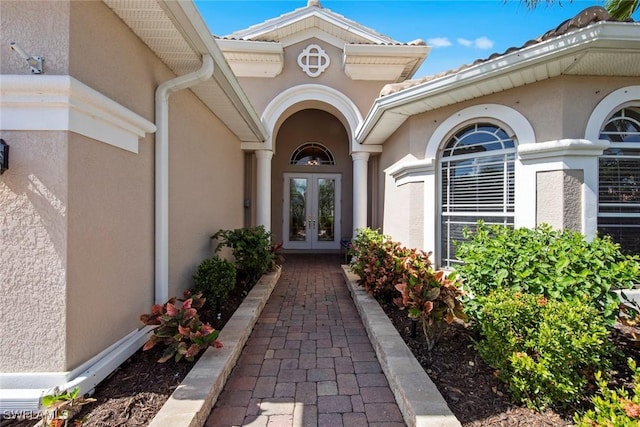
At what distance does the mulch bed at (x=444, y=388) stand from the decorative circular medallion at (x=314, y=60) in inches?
299

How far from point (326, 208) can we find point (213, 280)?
7060mm

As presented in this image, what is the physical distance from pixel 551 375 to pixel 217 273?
414 centimetres

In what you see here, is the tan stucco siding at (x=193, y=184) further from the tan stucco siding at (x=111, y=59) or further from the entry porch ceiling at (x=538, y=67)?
the entry porch ceiling at (x=538, y=67)

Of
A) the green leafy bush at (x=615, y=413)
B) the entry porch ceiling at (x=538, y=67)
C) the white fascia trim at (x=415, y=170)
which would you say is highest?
the entry porch ceiling at (x=538, y=67)

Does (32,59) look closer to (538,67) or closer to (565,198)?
(538,67)

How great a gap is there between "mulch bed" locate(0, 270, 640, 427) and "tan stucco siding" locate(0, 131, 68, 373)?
0.51 metres

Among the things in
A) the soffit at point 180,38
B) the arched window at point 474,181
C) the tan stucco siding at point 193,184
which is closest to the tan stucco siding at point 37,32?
the soffit at point 180,38

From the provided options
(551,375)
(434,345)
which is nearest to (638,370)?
(551,375)

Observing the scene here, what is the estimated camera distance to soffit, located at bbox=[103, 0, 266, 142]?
295 centimetres

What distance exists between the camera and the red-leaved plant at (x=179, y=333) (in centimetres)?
304

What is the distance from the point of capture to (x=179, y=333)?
10.2 feet

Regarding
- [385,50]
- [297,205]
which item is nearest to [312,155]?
[297,205]

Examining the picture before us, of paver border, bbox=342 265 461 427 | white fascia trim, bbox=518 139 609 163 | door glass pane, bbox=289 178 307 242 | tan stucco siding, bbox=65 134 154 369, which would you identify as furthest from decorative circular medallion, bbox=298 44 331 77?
paver border, bbox=342 265 461 427

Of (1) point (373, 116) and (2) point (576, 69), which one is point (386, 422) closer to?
(2) point (576, 69)
